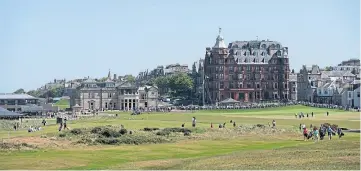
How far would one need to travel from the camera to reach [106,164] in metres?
41.8

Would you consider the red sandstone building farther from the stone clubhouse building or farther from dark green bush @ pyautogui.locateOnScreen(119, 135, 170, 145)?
dark green bush @ pyautogui.locateOnScreen(119, 135, 170, 145)

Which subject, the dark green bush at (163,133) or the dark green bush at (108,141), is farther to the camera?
the dark green bush at (163,133)

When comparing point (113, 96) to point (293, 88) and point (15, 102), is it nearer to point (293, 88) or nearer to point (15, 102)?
point (15, 102)

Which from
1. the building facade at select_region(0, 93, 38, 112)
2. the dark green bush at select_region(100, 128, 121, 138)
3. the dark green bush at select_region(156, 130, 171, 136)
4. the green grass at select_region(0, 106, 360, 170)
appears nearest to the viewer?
the green grass at select_region(0, 106, 360, 170)

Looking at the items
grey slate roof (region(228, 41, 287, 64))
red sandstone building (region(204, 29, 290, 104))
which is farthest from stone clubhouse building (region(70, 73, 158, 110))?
grey slate roof (region(228, 41, 287, 64))

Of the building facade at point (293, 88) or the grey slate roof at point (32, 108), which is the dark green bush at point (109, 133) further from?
the building facade at point (293, 88)

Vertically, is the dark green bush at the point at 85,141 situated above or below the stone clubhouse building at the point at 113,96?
below

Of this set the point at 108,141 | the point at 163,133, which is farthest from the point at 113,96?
the point at 108,141

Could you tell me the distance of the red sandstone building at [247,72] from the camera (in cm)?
17725

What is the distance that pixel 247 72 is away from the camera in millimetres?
179375

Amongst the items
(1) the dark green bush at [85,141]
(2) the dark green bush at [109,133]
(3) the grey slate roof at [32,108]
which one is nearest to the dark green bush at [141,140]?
(2) the dark green bush at [109,133]

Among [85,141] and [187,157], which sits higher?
[85,141]

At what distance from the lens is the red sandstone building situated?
17725 cm

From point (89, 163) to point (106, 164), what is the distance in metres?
1.51
